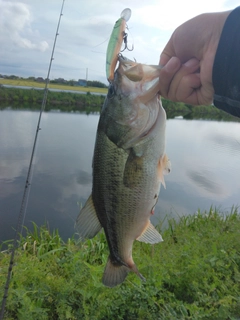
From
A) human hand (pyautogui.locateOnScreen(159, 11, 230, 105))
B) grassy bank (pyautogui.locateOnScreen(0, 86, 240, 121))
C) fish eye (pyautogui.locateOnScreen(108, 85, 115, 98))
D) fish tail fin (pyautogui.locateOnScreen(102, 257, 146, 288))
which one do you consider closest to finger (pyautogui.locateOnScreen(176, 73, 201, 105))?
human hand (pyautogui.locateOnScreen(159, 11, 230, 105))

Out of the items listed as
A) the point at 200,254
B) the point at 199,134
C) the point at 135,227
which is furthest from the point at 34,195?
the point at 199,134

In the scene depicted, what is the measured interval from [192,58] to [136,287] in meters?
2.21

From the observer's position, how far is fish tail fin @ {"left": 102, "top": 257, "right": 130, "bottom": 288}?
173cm

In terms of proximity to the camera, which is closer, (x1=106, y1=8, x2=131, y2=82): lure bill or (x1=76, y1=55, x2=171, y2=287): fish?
(x1=106, y1=8, x2=131, y2=82): lure bill

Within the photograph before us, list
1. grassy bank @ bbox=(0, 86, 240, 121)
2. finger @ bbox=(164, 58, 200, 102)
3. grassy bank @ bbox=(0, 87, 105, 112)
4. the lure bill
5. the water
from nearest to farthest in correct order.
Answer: the lure bill → finger @ bbox=(164, 58, 200, 102) → the water → grassy bank @ bbox=(0, 86, 240, 121) → grassy bank @ bbox=(0, 87, 105, 112)

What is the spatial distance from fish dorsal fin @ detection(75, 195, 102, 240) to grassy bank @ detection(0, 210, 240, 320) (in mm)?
1151

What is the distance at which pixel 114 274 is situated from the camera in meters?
1.74

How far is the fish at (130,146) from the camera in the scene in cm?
159

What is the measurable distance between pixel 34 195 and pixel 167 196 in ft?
12.2

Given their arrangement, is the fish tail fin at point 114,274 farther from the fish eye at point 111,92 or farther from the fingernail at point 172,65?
the fingernail at point 172,65

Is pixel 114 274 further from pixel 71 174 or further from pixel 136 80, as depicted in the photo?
pixel 71 174

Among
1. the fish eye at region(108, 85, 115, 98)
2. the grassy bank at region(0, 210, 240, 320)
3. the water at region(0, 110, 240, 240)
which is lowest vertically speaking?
the water at region(0, 110, 240, 240)

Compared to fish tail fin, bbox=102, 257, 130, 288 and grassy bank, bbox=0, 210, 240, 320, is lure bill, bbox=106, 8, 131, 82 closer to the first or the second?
fish tail fin, bbox=102, 257, 130, 288

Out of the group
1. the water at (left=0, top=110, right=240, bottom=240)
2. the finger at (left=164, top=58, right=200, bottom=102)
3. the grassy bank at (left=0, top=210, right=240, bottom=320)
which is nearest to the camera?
the finger at (left=164, top=58, right=200, bottom=102)
